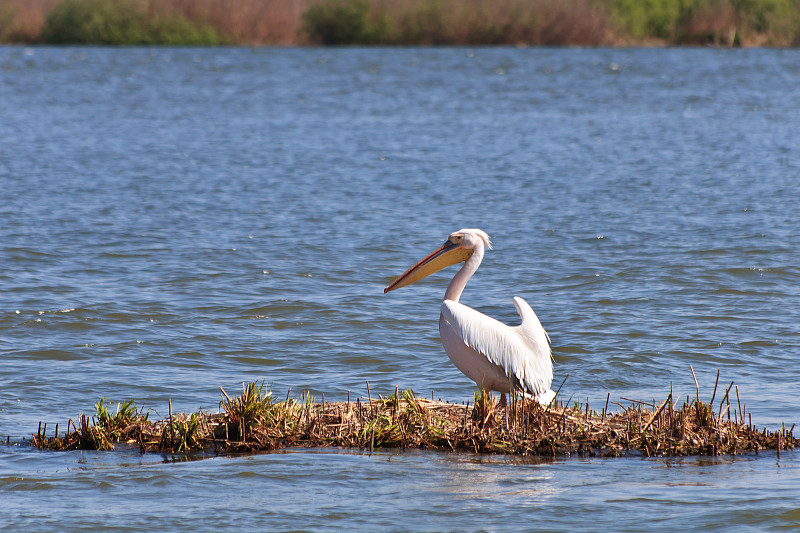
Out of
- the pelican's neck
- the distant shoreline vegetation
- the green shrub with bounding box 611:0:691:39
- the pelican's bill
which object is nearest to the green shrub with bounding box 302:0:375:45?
the distant shoreline vegetation

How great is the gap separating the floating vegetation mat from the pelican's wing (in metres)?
0.28

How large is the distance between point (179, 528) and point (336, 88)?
25.9 meters

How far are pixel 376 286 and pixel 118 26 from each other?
131 feet

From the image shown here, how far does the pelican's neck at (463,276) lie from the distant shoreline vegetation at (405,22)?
135 feet

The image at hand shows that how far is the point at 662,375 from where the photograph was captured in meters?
7.36

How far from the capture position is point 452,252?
6.56 m

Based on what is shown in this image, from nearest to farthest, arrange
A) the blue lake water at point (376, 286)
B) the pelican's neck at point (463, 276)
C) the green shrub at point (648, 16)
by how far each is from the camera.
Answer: the blue lake water at point (376, 286), the pelican's neck at point (463, 276), the green shrub at point (648, 16)

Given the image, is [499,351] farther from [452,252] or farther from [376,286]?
[376,286]

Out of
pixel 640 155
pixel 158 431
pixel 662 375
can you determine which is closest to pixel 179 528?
pixel 158 431

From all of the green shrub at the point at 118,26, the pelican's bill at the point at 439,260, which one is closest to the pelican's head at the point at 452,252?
the pelican's bill at the point at 439,260

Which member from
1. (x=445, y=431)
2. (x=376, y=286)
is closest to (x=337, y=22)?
(x=376, y=286)

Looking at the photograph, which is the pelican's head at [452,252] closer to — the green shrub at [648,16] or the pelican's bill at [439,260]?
the pelican's bill at [439,260]

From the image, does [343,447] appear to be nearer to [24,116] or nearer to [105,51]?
[24,116]

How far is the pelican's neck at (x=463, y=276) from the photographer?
625 cm
